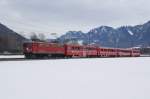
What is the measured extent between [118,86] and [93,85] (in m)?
1.32

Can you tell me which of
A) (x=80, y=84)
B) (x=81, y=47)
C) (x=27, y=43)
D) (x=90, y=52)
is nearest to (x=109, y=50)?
(x=90, y=52)

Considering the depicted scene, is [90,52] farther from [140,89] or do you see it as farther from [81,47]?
[140,89]

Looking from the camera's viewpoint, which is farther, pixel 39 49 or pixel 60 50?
pixel 60 50

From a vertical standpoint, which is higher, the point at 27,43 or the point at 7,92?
the point at 27,43

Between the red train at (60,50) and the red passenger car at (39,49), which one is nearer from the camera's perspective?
the red passenger car at (39,49)

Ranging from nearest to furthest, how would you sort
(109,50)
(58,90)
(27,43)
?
(58,90) < (27,43) < (109,50)

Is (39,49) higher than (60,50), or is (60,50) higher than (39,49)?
(39,49)

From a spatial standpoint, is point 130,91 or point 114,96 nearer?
point 114,96

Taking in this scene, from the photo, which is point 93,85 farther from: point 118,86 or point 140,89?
point 140,89

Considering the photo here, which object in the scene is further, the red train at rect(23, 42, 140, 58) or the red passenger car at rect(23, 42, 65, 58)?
the red train at rect(23, 42, 140, 58)

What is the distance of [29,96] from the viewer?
11.8 metres

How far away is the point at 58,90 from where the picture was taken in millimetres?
13297

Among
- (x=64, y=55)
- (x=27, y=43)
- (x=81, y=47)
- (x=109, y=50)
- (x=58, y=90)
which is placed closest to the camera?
(x=58, y=90)

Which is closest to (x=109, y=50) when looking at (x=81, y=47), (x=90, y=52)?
(x=90, y=52)
